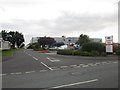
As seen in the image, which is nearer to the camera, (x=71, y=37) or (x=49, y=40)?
(x=49, y=40)

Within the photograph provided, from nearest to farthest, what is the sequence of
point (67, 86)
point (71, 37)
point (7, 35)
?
point (67, 86), point (7, 35), point (71, 37)

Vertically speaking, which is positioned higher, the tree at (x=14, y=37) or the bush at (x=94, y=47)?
the tree at (x=14, y=37)

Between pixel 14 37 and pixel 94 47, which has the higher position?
pixel 14 37

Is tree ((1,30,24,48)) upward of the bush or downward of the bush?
upward

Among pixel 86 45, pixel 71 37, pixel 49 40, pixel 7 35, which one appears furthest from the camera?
pixel 71 37

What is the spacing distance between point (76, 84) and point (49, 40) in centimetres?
12145

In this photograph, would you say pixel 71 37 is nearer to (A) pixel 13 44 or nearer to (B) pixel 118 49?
(A) pixel 13 44

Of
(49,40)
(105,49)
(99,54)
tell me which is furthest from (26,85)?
(49,40)

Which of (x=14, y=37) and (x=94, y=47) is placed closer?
(x=94, y=47)

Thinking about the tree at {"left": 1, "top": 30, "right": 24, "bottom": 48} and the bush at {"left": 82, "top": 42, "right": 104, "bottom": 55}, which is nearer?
the bush at {"left": 82, "top": 42, "right": 104, "bottom": 55}

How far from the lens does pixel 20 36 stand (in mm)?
151375

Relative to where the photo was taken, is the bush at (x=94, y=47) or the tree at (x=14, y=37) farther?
the tree at (x=14, y=37)

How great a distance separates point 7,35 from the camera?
144 metres

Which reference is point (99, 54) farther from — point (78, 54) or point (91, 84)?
point (91, 84)
